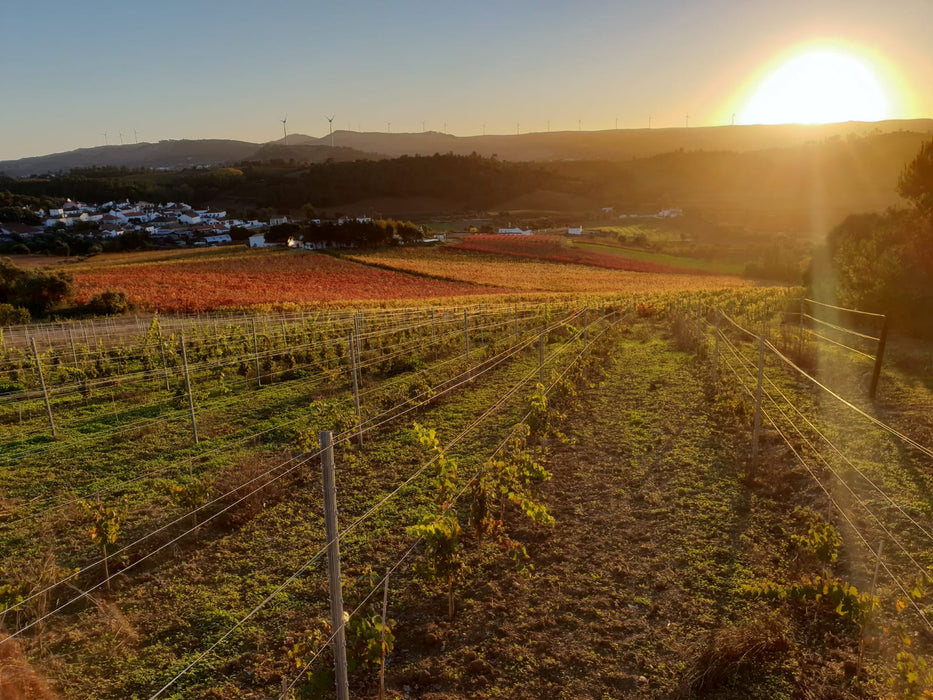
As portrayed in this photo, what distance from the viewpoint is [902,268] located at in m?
21.5

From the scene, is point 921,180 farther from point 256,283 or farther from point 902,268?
point 256,283

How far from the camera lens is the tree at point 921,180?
84.6 feet

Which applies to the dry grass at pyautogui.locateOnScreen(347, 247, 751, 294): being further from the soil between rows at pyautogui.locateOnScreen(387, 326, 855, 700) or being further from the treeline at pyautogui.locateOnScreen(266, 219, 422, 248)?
the soil between rows at pyautogui.locateOnScreen(387, 326, 855, 700)

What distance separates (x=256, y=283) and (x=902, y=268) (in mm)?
32596

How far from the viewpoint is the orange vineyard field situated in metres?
31.0

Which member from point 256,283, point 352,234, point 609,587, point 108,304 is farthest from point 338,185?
point 609,587

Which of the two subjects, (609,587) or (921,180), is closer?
(609,587)

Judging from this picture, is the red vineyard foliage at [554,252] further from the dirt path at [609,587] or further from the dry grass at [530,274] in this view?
the dirt path at [609,587]

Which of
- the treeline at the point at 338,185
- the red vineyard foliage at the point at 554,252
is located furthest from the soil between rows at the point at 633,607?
the treeline at the point at 338,185

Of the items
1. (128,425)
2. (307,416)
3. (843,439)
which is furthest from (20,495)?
(843,439)

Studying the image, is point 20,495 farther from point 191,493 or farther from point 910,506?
point 910,506

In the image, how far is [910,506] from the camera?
723cm

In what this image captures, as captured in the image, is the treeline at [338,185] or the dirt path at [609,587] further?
the treeline at [338,185]

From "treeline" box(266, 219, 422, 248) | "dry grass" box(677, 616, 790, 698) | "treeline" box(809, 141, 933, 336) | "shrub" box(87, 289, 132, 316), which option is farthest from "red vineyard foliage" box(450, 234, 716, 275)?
"dry grass" box(677, 616, 790, 698)
